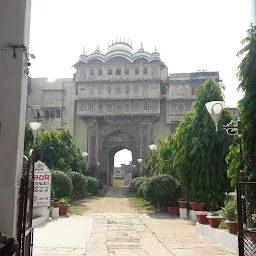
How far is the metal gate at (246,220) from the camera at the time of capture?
4.36 meters

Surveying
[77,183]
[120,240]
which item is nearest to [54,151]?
[77,183]

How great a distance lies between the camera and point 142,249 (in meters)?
6.60

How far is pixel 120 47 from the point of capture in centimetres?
3419

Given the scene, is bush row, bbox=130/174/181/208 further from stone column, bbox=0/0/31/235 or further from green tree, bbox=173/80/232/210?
stone column, bbox=0/0/31/235

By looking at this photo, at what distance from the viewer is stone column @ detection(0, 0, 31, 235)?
369 centimetres

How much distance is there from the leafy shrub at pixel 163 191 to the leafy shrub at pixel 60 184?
3.46 metres

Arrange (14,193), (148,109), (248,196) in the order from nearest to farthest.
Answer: (14,193)
(248,196)
(148,109)

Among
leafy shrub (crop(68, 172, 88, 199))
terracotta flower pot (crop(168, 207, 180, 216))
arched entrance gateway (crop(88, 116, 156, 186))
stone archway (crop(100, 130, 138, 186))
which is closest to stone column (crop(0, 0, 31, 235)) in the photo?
terracotta flower pot (crop(168, 207, 180, 216))

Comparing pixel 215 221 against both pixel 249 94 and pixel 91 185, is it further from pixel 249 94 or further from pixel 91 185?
pixel 91 185

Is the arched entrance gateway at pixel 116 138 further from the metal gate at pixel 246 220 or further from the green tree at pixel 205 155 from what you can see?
the metal gate at pixel 246 220

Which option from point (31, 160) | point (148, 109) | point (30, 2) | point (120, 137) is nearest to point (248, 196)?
point (31, 160)

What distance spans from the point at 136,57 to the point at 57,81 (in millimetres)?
8578

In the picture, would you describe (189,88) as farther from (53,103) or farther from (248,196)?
(248,196)

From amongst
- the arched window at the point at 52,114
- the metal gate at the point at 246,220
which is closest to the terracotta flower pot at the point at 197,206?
the metal gate at the point at 246,220
